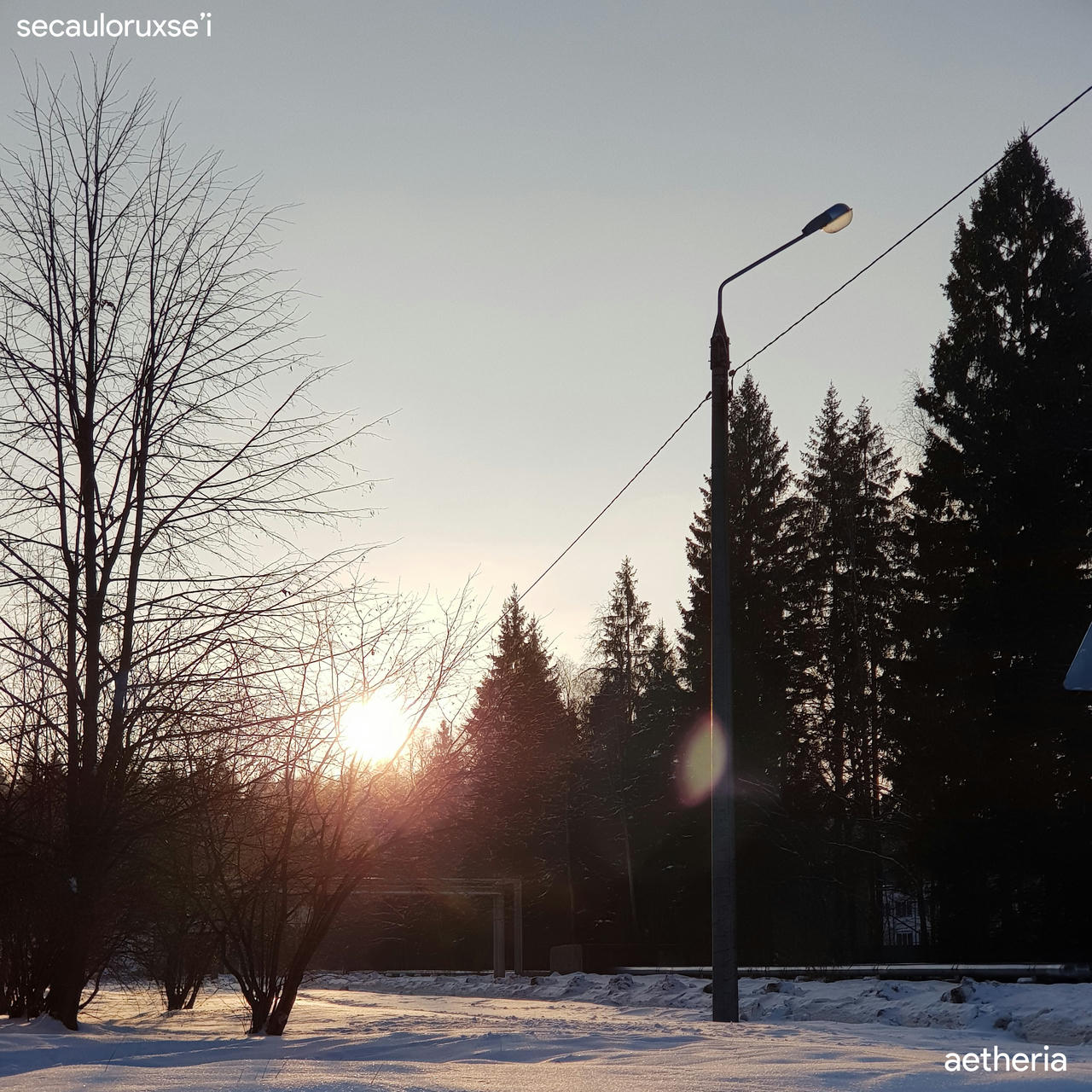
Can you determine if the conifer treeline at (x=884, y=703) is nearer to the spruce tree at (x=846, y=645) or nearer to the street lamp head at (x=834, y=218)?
the spruce tree at (x=846, y=645)

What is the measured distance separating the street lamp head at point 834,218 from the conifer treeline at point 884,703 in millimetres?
4727

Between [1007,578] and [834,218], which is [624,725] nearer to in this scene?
[1007,578]

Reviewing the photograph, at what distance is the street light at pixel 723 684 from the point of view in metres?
9.26

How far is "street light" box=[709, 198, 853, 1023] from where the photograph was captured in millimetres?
9258

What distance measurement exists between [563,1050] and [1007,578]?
21.6 meters

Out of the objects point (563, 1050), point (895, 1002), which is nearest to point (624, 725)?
point (895, 1002)

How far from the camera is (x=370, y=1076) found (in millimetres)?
5215

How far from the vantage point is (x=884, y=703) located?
3344 cm

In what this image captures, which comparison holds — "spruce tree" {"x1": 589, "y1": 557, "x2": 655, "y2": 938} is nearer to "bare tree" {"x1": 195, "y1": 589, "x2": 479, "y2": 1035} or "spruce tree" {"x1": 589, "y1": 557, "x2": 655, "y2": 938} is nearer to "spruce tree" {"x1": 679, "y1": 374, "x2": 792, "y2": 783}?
"spruce tree" {"x1": 679, "y1": 374, "x2": 792, "y2": 783}

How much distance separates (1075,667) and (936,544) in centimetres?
2499

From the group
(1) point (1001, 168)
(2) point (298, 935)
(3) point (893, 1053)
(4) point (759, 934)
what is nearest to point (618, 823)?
(4) point (759, 934)

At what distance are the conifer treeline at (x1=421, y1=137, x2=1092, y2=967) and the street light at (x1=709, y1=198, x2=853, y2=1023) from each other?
5.34 feet

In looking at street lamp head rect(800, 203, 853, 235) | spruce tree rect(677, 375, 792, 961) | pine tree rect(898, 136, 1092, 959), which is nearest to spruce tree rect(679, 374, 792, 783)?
spruce tree rect(677, 375, 792, 961)

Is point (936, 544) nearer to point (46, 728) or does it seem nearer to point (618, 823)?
point (618, 823)
